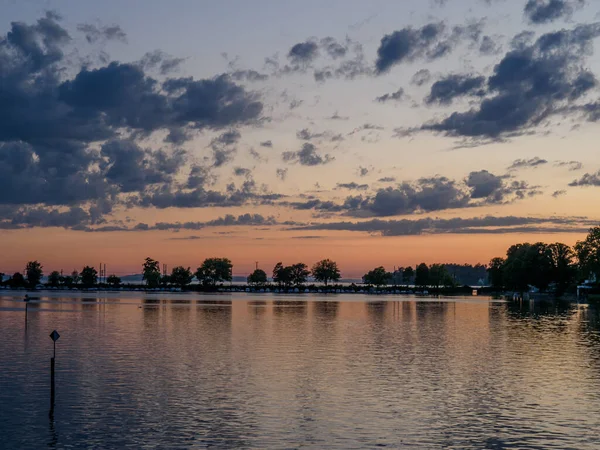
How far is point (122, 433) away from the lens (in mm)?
30078

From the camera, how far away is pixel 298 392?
40.2m

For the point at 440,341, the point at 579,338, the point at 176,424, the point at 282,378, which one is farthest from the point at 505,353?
the point at 176,424

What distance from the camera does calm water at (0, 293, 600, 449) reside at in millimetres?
29859

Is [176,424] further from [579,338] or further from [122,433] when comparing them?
[579,338]

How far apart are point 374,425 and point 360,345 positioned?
35317 mm

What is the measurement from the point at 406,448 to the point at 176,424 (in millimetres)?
10527

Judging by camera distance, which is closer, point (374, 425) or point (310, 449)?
point (310, 449)

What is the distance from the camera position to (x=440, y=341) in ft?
241

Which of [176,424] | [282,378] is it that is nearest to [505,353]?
[282,378]

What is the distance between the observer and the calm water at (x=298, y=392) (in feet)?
98.0

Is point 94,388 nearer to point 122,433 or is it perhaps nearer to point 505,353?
point 122,433

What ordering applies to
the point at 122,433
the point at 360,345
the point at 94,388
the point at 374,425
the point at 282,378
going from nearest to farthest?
the point at 122,433, the point at 374,425, the point at 94,388, the point at 282,378, the point at 360,345

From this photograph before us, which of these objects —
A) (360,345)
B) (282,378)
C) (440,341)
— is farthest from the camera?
(440,341)

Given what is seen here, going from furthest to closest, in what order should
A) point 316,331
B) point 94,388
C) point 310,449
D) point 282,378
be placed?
point 316,331, point 282,378, point 94,388, point 310,449
